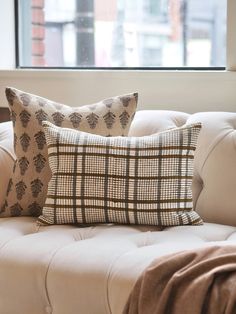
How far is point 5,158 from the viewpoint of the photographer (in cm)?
245

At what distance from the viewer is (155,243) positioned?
6.47ft

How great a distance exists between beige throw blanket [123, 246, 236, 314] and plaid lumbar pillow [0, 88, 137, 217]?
0.81 m

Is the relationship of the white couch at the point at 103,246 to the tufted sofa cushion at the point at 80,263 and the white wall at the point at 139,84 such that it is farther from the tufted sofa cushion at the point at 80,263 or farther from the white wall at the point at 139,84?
the white wall at the point at 139,84

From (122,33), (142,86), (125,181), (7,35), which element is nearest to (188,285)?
(125,181)

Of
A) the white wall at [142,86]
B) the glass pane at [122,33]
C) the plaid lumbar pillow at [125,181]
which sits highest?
the glass pane at [122,33]

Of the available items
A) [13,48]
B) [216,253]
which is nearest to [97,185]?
[216,253]

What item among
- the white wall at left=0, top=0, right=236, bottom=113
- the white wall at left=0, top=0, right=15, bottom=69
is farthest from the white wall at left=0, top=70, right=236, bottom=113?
the white wall at left=0, top=0, right=15, bottom=69

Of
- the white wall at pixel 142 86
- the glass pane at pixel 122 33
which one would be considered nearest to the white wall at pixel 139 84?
the white wall at pixel 142 86

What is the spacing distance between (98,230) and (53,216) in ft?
0.60

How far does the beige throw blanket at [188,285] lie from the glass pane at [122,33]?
4.88ft

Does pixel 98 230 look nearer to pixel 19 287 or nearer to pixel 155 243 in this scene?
pixel 155 243

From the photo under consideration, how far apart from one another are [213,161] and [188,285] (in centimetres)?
83

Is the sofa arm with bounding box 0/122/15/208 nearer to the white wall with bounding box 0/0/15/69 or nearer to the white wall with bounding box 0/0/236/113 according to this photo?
the white wall with bounding box 0/0/236/113

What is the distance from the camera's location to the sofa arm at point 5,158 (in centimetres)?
240
